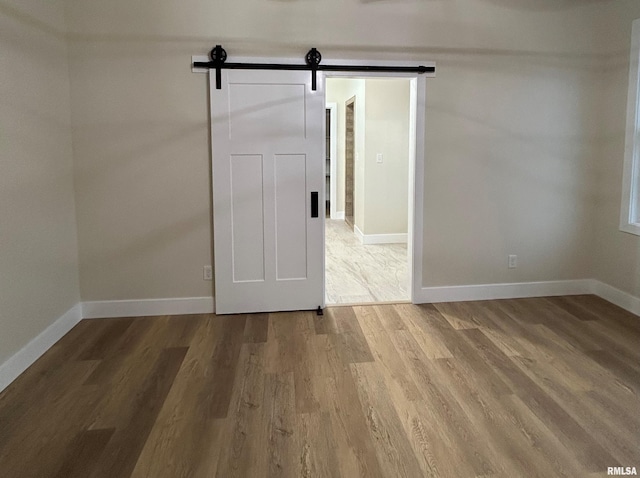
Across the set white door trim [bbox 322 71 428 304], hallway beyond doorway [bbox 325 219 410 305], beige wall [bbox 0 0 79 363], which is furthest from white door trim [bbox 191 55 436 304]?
beige wall [bbox 0 0 79 363]

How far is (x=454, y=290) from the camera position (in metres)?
4.25

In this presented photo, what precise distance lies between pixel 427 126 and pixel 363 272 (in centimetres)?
190

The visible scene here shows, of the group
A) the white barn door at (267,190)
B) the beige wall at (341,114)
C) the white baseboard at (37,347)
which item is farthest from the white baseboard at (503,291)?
the beige wall at (341,114)

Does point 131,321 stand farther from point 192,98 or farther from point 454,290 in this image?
point 454,290

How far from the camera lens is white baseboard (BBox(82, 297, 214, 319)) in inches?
152

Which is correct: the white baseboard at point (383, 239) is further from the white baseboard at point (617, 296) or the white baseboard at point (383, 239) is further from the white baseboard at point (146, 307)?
the white baseboard at point (146, 307)

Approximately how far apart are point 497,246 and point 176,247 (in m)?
2.69

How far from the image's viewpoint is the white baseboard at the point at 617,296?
3884mm

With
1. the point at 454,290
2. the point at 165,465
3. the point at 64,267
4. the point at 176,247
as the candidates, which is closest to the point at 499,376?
the point at 454,290

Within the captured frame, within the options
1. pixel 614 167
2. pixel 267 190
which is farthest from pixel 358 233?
pixel 614 167

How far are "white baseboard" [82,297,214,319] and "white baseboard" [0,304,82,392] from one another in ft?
0.37

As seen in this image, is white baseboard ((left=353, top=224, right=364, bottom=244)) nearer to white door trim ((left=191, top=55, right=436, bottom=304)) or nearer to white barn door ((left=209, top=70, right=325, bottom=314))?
white door trim ((left=191, top=55, right=436, bottom=304))

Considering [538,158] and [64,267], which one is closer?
[64,267]

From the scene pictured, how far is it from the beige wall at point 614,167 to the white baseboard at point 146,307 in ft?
11.0
